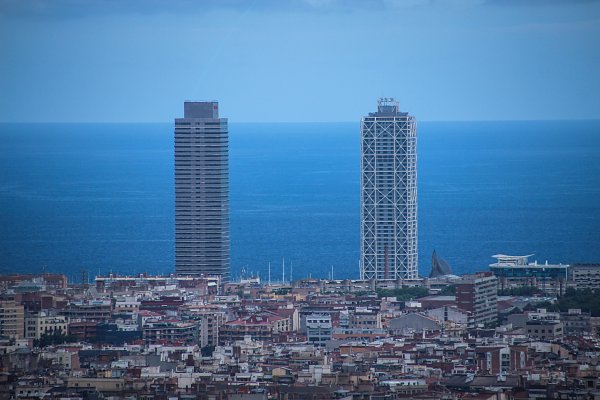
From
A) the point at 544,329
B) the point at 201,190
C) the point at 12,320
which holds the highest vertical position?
the point at 201,190

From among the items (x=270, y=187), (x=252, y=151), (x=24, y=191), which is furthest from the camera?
(x=252, y=151)

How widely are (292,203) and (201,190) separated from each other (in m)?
33.4

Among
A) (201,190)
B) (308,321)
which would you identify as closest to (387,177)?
(201,190)

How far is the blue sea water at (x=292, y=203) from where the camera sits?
67.2 meters

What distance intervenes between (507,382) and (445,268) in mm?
25304

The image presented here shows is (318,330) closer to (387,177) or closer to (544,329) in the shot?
(544,329)

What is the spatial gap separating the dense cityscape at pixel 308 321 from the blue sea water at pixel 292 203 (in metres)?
2.50

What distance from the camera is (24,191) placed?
3297 inches

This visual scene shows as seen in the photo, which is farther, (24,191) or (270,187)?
(270,187)

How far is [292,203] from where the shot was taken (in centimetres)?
9575

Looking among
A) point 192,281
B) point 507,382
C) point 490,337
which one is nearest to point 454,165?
point 192,281

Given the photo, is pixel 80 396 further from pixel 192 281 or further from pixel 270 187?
pixel 270 187

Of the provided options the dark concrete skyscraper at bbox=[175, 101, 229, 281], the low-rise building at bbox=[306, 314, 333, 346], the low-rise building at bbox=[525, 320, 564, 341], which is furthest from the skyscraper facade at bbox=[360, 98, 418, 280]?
the low-rise building at bbox=[525, 320, 564, 341]

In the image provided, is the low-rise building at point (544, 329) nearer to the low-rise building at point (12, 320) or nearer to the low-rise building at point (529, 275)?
the low-rise building at point (12, 320)
